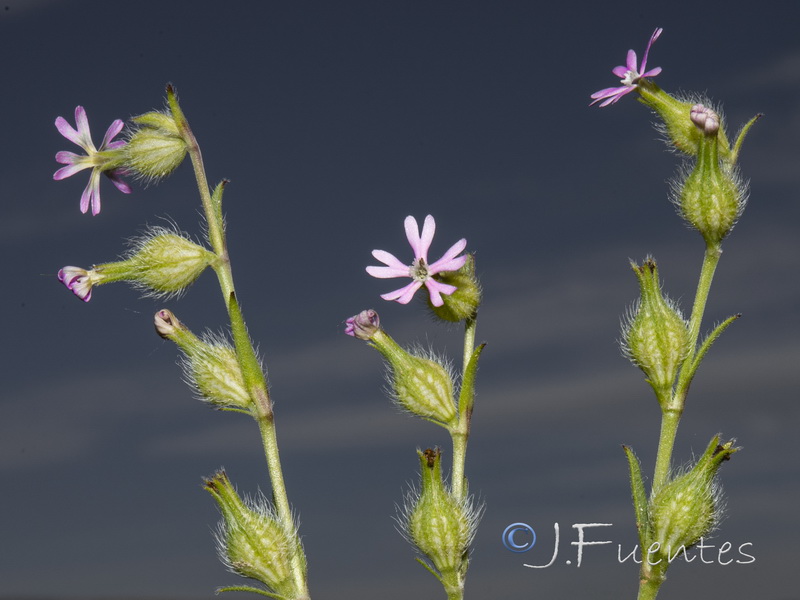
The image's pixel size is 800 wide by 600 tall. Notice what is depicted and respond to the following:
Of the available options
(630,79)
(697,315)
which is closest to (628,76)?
(630,79)

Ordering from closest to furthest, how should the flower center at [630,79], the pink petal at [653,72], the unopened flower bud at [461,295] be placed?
the unopened flower bud at [461,295]
the pink petal at [653,72]
the flower center at [630,79]

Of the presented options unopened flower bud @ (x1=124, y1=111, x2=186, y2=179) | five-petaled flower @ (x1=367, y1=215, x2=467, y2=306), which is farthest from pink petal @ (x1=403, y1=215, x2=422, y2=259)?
unopened flower bud @ (x1=124, y1=111, x2=186, y2=179)

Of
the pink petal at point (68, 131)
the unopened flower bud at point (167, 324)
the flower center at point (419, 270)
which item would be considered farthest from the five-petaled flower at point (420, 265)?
the pink petal at point (68, 131)

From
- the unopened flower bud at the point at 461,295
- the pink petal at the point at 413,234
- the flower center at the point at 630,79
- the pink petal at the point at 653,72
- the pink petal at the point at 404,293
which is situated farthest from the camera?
the flower center at the point at 630,79

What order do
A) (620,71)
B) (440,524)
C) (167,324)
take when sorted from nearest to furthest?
1. (440,524)
2. (167,324)
3. (620,71)

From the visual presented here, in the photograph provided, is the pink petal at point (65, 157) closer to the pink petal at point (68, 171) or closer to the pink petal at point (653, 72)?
the pink petal at point (68, 171)

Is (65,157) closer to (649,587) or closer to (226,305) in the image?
(226,305)

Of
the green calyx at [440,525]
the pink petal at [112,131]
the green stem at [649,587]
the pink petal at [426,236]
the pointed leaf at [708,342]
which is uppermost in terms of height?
the pink petal at [112,131]
